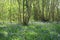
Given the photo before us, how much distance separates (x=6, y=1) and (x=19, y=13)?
2.09 metres

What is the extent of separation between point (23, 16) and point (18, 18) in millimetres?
625

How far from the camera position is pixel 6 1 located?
12180 mm

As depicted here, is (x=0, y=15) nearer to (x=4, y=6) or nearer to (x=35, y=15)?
(x=4, y=6)

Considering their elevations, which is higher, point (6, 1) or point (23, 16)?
point (6, 1)

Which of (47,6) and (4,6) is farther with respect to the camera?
(47,6)

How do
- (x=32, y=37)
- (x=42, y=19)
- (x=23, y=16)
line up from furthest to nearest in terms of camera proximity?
(x=42, y=19) < (x=23, y=16) < (x=32, y=37)

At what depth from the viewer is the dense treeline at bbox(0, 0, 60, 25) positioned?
32.7ft

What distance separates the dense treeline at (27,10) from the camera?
9.97m

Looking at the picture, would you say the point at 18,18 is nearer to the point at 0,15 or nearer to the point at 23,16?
the point at 23,16

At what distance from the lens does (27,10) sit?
9875 millimetres

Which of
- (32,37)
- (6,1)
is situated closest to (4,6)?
(6,1)

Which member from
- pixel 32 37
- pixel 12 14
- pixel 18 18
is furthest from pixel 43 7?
pixel 32 37

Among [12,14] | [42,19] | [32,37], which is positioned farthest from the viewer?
[42,19]

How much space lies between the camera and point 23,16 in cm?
998
